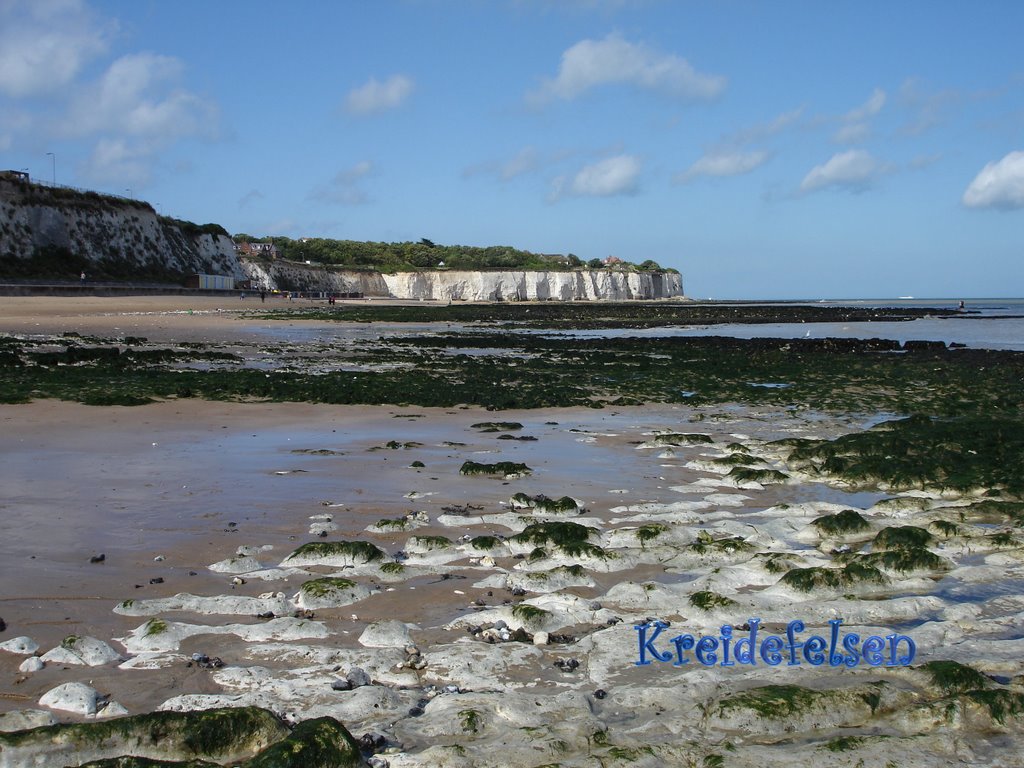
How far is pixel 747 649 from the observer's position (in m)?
4.75

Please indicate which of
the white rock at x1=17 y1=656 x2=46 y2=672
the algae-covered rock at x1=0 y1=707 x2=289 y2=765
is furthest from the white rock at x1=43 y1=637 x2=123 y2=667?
the algae-covered rock at x1=0 y1=707 x2=289 y2=765

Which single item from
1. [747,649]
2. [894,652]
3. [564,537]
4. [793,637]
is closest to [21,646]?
[564,537]

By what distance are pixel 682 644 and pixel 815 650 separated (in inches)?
28.1

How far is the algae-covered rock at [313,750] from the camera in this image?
10.5ft

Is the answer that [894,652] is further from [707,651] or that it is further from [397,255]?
[397,255]

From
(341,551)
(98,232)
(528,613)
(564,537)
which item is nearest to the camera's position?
(528,613)

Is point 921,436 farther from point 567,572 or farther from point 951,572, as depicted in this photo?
point 567,572

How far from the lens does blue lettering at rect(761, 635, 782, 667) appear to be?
4609 millimetres

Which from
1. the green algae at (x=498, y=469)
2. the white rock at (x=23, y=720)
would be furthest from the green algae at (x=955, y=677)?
the green algae at (x=498, y=469)

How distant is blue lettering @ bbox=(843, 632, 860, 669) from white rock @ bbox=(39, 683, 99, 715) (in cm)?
362

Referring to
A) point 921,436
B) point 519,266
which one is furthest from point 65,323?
point 519,266

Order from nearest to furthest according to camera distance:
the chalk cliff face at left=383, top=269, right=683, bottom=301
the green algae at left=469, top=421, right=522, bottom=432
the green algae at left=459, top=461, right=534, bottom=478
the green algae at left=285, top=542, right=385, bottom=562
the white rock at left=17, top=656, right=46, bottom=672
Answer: the white rock at left=17, top=656, right=46, bottom=672 < the green algae at left=285, top=542, right=385, bottom=562 < the green algae at left=459, top=461, right=534, bottom=478 < the green algae at left=469, top=421, right=522, bottom=432 < the chalk cliff face at left=383, top=269, right=683, bottom=301

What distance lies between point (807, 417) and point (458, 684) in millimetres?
11610

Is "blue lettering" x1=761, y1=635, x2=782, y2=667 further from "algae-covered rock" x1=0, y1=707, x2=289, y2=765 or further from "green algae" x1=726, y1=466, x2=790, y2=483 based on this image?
"green algae" x1=726, y1=466, x2=790, y2=483
